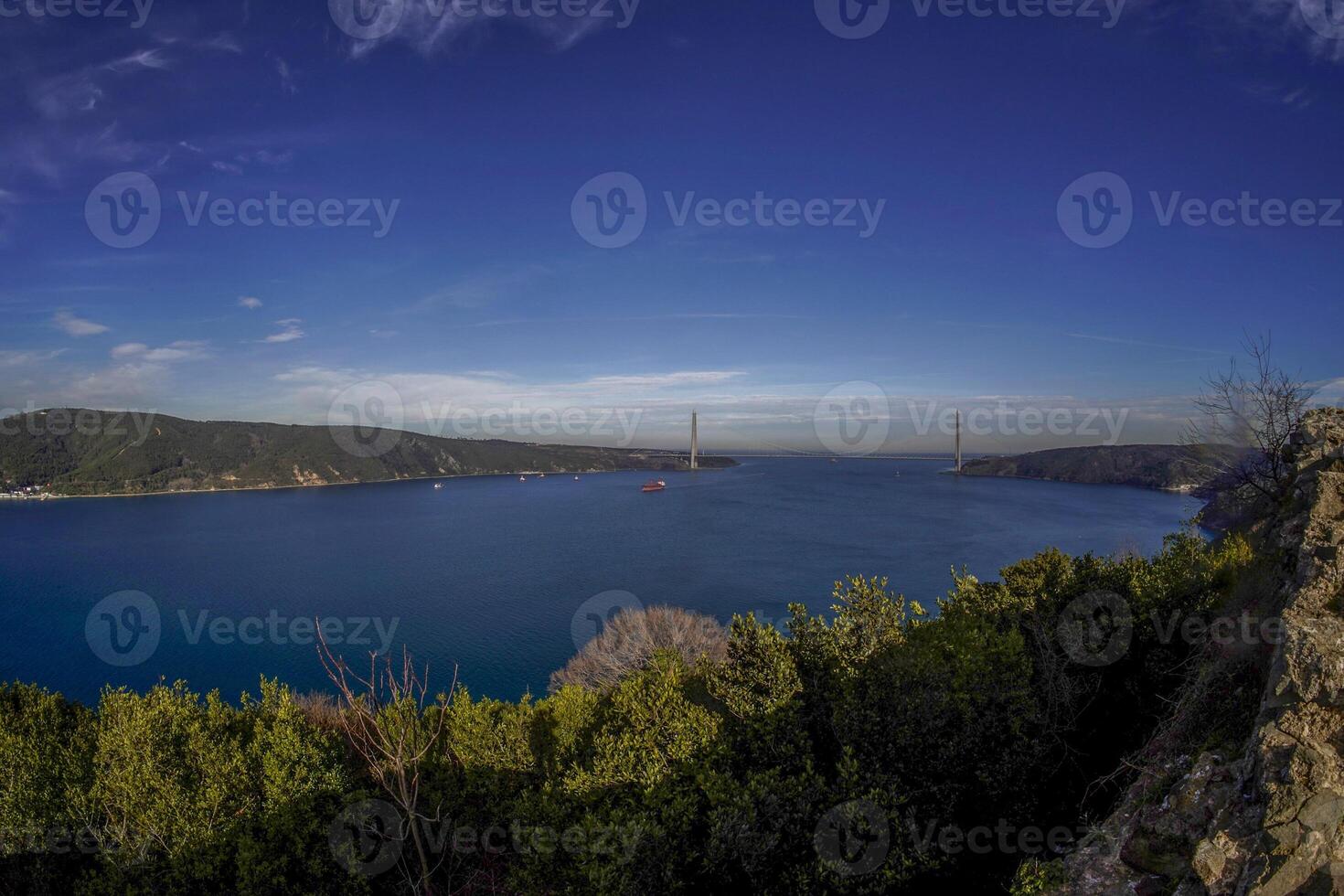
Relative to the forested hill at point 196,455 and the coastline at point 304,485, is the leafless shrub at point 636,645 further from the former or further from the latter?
the forested hill at point 196,455

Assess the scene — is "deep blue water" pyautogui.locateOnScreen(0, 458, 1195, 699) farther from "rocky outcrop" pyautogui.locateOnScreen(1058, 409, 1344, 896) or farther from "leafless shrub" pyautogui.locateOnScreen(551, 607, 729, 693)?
"rocky outcrop" pyautogui.locateOnScreen(1058, 409, 1344, 896)

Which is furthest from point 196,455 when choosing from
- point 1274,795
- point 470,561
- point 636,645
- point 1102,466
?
point 1102,466

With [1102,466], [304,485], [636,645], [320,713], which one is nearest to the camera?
[320,713]

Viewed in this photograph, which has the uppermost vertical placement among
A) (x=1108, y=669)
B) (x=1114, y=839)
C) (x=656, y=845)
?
(x=1114, y=839)

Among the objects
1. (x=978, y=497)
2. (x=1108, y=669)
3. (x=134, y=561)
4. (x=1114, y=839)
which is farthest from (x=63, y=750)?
(x=978, y=497)

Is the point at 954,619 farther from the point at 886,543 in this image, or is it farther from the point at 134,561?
the point at 134,561

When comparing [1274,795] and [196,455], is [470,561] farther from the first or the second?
[196,455]
